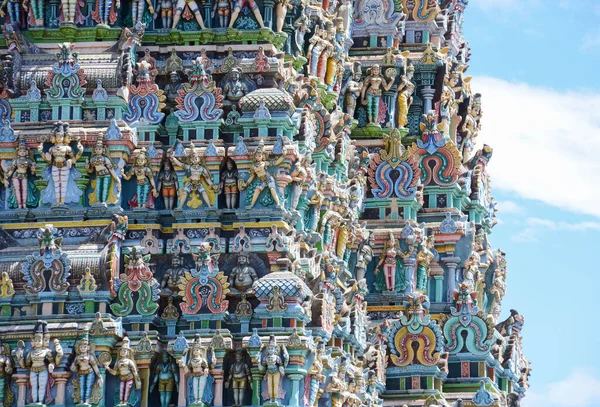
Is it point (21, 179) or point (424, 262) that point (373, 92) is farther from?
point (21, 179)

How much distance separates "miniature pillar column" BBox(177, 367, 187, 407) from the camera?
50156 millimetres

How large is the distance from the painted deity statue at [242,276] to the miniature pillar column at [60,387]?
10.9 feet

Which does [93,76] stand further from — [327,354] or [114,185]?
[327,354]

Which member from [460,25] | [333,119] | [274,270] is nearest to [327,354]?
[274,270]

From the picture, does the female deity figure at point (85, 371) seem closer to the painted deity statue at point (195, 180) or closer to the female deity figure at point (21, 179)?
the female deity figure at point (21, 179)

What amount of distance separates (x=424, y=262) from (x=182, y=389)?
11.8 metres

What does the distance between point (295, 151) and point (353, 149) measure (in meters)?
7.44

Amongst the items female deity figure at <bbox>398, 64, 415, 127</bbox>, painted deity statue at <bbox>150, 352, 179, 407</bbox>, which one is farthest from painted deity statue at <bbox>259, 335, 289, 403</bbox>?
female deity figure at <bbox>398, 64, 415, 127</bbox>

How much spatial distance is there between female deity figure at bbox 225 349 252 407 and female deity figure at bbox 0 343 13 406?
3.81 m

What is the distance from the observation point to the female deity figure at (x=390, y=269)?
2378 inches

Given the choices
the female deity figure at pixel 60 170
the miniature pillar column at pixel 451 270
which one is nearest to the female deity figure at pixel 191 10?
the female deity figure at pixel 60 170

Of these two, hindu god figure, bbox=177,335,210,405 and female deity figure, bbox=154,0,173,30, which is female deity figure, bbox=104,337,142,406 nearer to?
hindu god figure, bbox=177,335,210,405

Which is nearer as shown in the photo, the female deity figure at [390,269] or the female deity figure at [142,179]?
the female deity figure at [142,179]

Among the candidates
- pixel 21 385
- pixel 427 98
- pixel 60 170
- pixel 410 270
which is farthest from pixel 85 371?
pixel 427 98
